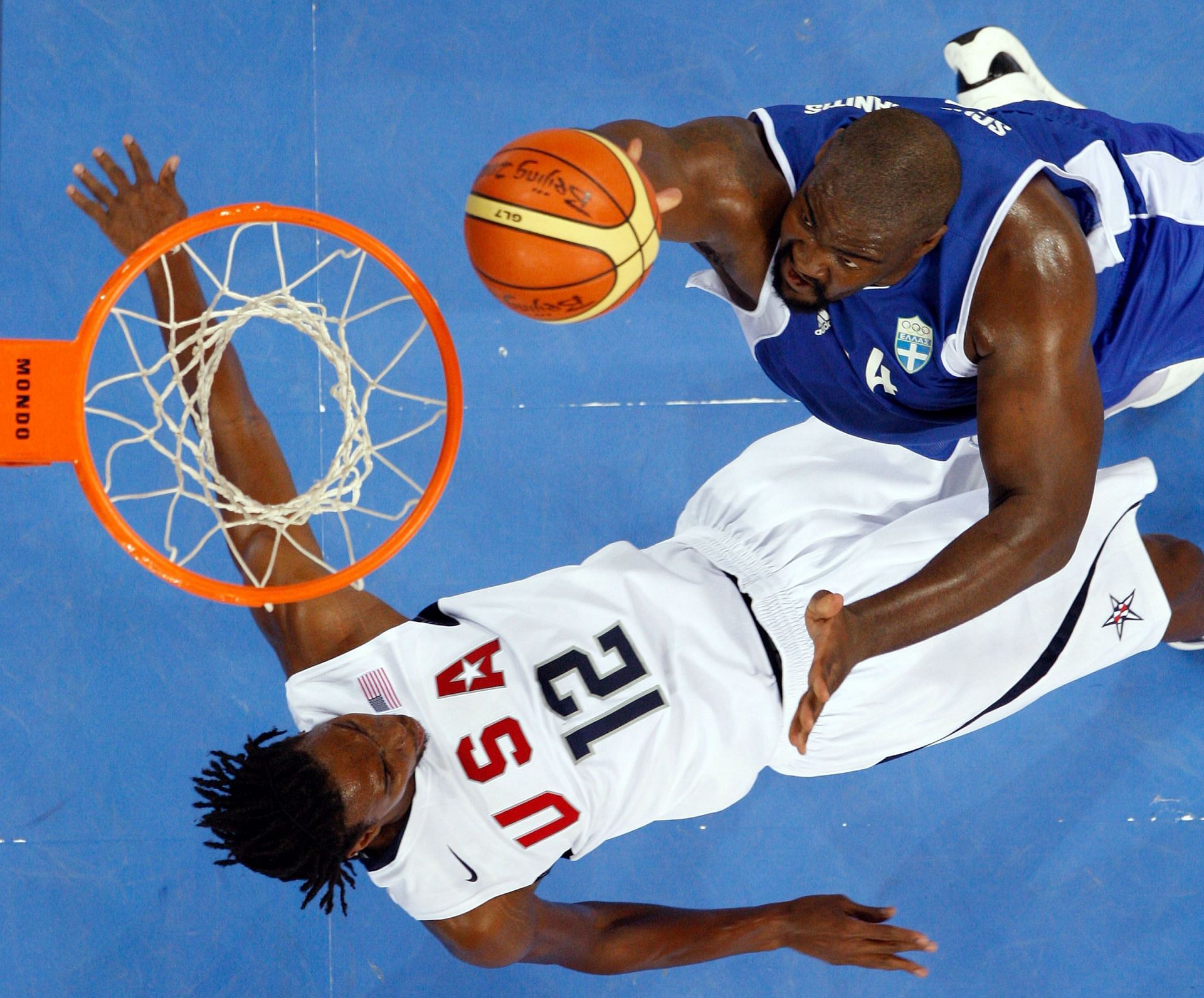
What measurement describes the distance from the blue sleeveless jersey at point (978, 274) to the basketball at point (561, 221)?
0.49 m

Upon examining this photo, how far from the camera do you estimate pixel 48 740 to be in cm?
347

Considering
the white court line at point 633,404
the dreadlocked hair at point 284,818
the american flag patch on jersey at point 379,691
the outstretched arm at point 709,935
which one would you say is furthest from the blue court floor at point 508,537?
the dreadlocked hair at point 284,818

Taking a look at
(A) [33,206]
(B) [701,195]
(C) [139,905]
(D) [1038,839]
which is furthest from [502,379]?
(D) [1038,839]

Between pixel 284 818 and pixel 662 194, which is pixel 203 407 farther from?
pixel 662 194

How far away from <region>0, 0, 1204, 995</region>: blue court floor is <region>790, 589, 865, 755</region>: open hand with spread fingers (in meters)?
1.58

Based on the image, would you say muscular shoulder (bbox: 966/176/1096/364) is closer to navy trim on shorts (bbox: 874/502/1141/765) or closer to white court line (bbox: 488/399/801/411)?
navy trim on shorts (bbox: 874/502/1141/765)

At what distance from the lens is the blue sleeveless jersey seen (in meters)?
2.28

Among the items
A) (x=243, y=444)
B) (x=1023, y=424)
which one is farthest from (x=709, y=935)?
(x=243, y=444)

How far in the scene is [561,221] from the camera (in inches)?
80.7

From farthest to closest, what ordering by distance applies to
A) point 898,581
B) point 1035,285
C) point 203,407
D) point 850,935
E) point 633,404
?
point 633,404 → point 850,935 → point 898,581 → point 203,407 → point 1035,285

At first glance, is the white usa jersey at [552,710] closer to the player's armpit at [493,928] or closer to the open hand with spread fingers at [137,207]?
the player's armpit at [493,928]

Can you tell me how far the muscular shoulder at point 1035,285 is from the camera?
2162 millimetres

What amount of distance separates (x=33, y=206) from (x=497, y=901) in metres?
2.70

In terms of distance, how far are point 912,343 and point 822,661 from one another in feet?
2.61
